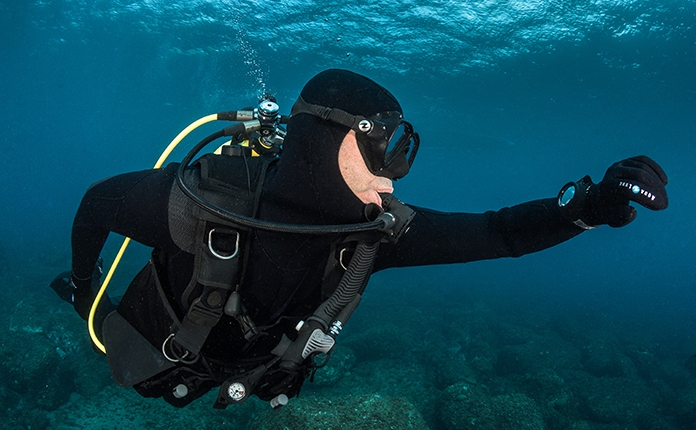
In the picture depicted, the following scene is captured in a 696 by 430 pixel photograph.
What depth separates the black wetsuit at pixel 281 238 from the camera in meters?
2.18

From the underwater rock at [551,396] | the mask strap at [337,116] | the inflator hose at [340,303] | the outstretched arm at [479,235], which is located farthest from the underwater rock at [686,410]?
the mask strap at [337,116]

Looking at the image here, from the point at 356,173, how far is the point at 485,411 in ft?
21.6

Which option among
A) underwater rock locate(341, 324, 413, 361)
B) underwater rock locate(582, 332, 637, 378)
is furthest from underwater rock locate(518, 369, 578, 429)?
underwater rock locate(582, 332, 637, 378)

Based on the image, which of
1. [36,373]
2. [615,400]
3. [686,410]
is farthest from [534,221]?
[686,410]

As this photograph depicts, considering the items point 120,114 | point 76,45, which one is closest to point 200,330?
point 76,45

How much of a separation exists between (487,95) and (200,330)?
27.1 m

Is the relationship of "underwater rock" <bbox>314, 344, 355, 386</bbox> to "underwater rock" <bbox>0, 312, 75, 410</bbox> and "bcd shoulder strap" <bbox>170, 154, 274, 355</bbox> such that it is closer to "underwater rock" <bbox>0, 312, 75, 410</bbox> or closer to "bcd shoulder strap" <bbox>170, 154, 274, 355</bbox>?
"underwater rock" <bbox>0, 312, 75, 410</bbox>

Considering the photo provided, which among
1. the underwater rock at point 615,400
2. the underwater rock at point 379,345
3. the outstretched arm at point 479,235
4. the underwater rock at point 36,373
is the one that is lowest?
the underwater rock at point 36,373

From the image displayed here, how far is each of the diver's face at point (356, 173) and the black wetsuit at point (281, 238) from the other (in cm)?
9

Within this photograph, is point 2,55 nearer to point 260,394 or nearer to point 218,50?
point 218,50

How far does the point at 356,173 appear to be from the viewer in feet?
6.82

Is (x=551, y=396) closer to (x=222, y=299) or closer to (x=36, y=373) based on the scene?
(x=222, y=299)

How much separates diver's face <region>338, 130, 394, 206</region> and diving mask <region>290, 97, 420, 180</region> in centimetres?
3

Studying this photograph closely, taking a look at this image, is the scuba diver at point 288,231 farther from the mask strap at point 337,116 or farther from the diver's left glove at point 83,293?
the diver's left glove at point 83,293
